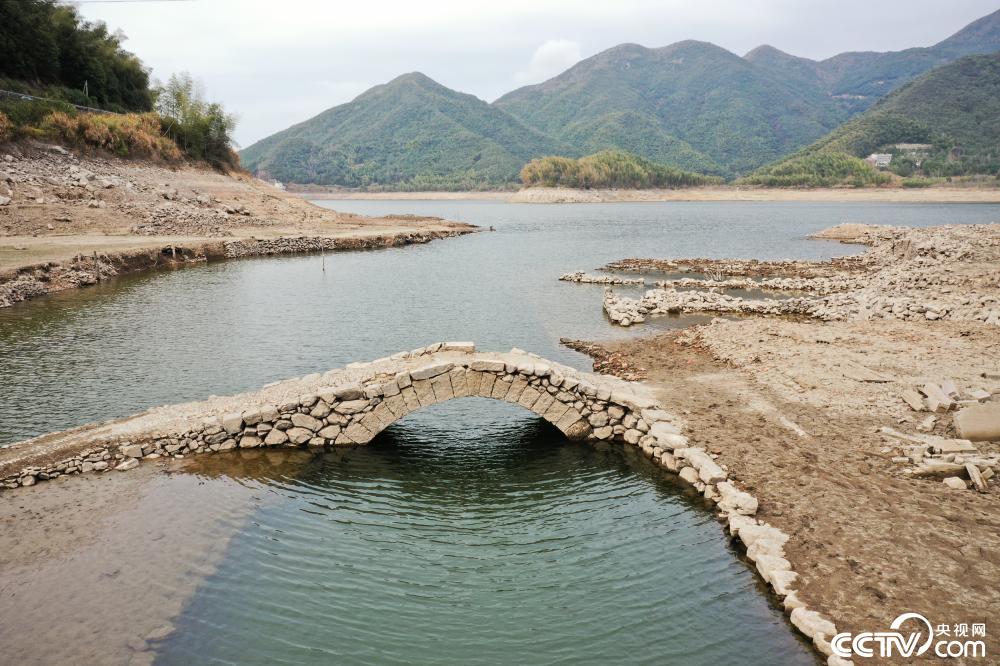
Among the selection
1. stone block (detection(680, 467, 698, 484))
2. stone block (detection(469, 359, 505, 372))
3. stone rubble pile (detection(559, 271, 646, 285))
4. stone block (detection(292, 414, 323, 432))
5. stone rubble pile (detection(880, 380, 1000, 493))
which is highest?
stone rubble pile (detection(559, 271, 646, 285))

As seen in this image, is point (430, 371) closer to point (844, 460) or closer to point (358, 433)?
point (358, 433)

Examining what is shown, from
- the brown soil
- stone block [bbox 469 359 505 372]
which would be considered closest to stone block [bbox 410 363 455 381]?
stone block [bbox 469 359 505 372]

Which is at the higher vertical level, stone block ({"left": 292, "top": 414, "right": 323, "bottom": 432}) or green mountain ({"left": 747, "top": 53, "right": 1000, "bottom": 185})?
green mountain ({"left": 747, "top": 53, "right": 1000, "bottom": 185})

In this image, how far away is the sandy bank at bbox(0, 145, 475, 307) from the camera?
119ft

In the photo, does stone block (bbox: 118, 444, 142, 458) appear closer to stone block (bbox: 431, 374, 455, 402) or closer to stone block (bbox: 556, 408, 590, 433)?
stone block (bbox: 431, 374, 455, 402)

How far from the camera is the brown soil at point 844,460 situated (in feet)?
28.3

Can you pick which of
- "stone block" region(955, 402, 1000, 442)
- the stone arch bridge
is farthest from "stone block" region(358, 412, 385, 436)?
"stone block" region(955, 402, 1000, 442)

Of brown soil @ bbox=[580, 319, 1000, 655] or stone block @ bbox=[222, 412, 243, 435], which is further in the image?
stone block @ bbox=[222, 412, 243, 435]

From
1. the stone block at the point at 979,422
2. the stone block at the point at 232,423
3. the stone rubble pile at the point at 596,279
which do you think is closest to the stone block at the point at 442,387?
the stone block at the point at 232,423

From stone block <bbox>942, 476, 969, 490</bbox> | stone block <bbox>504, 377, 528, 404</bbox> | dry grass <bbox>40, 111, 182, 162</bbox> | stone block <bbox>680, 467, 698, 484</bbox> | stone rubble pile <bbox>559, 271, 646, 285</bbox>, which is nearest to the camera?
stone block <bbox>942, 476, 969, 490</bbox>

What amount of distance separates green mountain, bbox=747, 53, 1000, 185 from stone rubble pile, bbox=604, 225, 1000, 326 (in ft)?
502

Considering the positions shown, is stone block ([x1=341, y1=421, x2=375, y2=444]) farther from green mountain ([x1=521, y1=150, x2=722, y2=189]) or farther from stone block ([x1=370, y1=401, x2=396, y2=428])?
green mountain ([x1=521, y1=150, x2=722, y2=189])

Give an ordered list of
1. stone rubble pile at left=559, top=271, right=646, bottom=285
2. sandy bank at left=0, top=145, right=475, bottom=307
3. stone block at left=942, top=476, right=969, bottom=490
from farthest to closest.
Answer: stone rubble pile at left=559, top=271, right=646, bottom=285
sandy bank at left=0, top=145, right=475, bottom=307
stone block at left=942, top=476, right=969, bottom=490

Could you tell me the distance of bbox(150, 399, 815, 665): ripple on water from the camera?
837 cm
